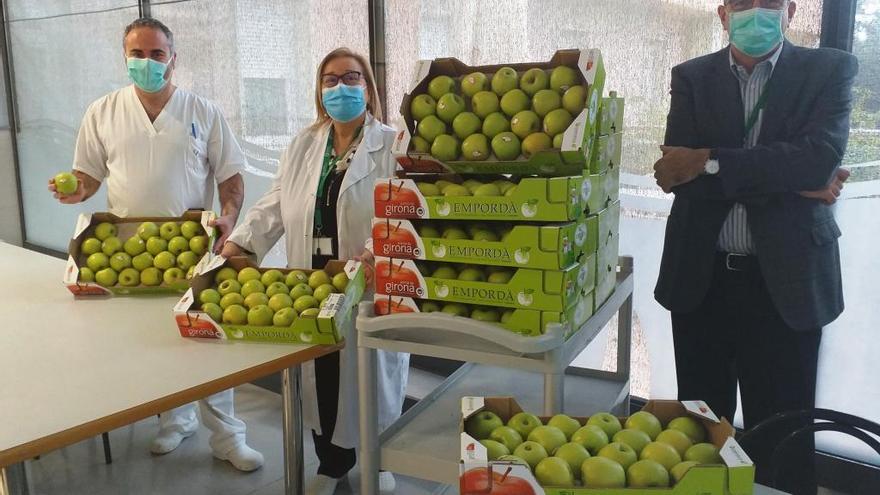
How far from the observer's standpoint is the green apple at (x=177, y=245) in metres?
2.15

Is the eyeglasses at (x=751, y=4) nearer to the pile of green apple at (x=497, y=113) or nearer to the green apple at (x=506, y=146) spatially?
the pile of green apple at (x=497, y=113)

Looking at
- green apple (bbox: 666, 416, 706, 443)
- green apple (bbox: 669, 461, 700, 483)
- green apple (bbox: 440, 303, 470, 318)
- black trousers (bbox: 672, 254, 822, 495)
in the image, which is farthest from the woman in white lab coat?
green apple (bbox: 669, 461, 700, 483)

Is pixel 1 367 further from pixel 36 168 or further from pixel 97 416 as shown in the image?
pixel 36 168

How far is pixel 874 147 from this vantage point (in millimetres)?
2309

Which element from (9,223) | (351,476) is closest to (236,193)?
(351,476)

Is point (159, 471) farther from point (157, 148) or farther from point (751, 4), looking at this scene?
point (751, 4)

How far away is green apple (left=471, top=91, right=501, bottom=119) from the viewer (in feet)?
5.27

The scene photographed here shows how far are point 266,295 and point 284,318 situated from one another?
0.12m

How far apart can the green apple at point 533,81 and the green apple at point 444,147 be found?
0.20 m

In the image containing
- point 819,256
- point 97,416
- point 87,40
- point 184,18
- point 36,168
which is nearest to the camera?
point 97,416

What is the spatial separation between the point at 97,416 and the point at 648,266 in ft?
6.79

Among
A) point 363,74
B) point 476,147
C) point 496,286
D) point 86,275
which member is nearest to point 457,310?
point 496,286

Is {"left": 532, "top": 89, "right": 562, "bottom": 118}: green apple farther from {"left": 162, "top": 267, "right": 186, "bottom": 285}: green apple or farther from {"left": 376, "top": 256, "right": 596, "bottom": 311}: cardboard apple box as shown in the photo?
{"left": 162, "top": 267, "right": 186, "bottom": 285}: green apple

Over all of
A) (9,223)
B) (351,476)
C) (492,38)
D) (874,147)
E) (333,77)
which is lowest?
(351,476)
